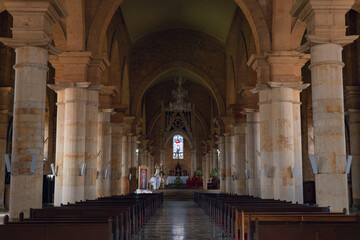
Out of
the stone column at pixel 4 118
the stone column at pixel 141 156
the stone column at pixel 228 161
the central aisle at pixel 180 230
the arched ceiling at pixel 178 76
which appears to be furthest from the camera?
the stone column at pixel 141 156

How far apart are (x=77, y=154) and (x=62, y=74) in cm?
317

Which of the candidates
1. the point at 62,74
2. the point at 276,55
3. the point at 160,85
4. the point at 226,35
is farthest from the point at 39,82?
the point at 160,85

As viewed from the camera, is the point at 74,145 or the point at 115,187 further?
the point at 115,187

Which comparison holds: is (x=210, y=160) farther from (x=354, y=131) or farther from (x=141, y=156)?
(x=354, y=131)

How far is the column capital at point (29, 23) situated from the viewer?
9.83 meters

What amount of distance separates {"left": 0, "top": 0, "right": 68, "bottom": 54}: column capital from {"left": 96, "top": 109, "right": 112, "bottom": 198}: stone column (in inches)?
396

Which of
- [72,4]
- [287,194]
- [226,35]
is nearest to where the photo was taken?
[287,194]

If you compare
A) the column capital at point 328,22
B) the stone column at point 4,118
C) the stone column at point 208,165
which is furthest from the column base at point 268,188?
the stone column at point 208,165

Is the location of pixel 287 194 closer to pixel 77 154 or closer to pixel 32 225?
pixel 77 154

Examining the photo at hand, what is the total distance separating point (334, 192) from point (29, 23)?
8.12 meters

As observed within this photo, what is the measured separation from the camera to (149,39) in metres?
30.8

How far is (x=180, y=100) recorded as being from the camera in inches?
1223

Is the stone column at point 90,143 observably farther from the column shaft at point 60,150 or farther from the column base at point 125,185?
the column base at point 125,185

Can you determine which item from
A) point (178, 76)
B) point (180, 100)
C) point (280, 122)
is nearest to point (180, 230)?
point (280, 122)
